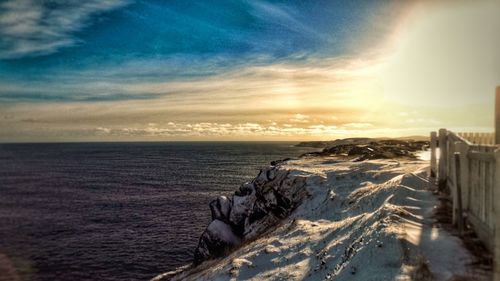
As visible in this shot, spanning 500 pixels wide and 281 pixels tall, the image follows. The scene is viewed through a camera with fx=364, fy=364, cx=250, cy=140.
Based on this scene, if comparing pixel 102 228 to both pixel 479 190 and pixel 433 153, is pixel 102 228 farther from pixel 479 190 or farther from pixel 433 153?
pixel 479 190

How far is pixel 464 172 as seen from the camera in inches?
312

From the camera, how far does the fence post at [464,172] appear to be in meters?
7.75

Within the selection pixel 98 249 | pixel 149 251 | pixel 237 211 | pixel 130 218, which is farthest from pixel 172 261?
pixel 130 218

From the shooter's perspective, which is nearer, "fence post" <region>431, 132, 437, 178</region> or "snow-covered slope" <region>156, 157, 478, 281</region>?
"snow-covered slope" <region>156, 157, 478, 281</region>

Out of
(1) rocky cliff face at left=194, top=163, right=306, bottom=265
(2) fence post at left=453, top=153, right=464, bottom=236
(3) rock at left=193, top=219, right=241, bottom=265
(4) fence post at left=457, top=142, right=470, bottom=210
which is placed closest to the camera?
(4) fence post at left=457, top=142, right=470, bottom=210

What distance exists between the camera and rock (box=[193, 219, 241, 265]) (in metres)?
22.9

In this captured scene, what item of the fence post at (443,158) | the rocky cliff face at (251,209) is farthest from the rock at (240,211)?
the fence post at (443,158)

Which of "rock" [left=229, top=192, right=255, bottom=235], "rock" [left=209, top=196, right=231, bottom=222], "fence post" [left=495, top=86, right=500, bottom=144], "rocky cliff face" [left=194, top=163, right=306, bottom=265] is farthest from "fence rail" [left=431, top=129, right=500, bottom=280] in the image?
"rock" [left=209, top=196, right=231, bottom=222]

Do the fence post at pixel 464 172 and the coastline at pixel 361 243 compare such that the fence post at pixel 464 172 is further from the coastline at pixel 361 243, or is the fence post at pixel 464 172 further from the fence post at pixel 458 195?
the coastline at pixel 361 243

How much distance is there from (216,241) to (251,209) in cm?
304

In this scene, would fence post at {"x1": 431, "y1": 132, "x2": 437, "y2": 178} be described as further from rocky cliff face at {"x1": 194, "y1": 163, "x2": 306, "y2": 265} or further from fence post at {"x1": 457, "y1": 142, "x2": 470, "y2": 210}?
fence post at {"x1": 457, "y1": 142, "x2": 470, "y2": 210}

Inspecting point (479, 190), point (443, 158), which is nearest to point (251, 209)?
point (443, 158)

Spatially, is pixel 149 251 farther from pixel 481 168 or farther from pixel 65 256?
pixel 481 168

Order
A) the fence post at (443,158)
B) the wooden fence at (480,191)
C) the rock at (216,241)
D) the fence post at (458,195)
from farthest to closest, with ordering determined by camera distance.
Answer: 1. the rock at (216,241)
2. the fence post at (443,158)
3. the fence post at (458,195)
4. the wooden fence at (480,191)
